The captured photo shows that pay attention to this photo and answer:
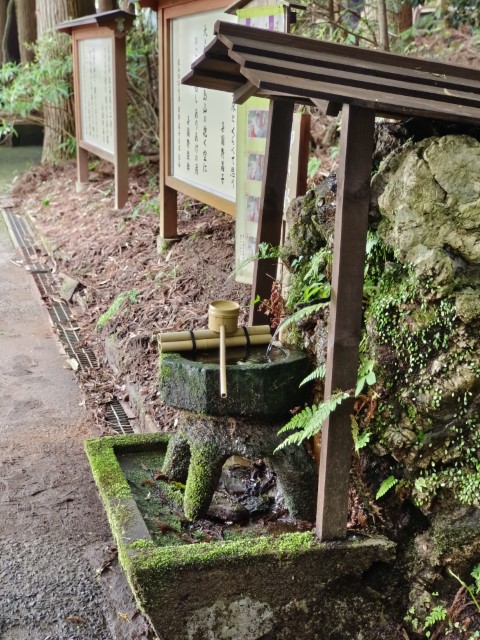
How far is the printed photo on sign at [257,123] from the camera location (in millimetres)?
5200

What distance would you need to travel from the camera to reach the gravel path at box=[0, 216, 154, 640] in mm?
3523

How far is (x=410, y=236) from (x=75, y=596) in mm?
2379

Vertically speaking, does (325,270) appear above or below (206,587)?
above

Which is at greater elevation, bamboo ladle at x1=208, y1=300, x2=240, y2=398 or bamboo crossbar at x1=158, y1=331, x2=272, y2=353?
bamboo ladle at x1=208, y1=300, x2=240, y2=398

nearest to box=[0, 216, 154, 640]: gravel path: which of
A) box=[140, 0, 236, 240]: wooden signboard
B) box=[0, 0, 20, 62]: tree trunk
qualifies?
box=[140, 0, 236, 240]: wooden signboard

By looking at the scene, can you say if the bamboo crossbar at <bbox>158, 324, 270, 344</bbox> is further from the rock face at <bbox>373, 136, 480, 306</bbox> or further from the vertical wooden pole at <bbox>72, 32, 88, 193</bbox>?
the vertical wooden pole at <bbox>72, 32, 88, 193</bbox>

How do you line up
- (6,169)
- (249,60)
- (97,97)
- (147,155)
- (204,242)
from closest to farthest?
(249,60) < (204,242) < (97,97) < (147,155) < (6,169)

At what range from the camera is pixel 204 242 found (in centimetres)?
739

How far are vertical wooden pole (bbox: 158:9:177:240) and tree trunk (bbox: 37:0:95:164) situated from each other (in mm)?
5893

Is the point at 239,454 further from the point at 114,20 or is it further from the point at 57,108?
the point at 57,108

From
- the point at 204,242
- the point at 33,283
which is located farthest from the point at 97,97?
the point at 204,242

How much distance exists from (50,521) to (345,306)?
2.34 meters

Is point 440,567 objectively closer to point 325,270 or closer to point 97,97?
point 325,270

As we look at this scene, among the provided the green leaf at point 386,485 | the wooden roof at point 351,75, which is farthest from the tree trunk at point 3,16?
the green leaf at point 386,485
